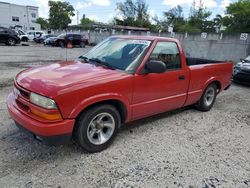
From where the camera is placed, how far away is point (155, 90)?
420 centimetres

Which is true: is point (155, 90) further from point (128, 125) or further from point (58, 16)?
point (58, 16)

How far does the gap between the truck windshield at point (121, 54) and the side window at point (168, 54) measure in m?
0.22

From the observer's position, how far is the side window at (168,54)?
4289 millimetres

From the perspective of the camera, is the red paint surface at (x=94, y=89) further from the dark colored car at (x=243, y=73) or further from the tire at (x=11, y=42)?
the tire at (x=11, y=42)

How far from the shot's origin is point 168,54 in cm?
455

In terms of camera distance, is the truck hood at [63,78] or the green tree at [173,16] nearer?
the truck hood at [63,78]

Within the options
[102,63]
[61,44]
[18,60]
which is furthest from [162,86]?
[61,44]

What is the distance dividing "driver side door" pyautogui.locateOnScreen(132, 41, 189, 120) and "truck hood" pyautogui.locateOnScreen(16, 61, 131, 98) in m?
0.45

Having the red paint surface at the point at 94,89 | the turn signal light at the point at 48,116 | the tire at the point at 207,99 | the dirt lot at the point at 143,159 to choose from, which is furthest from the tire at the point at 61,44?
the turn signal light at the point at 48,116

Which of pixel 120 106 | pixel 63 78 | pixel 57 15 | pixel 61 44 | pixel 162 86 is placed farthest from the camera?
pixel 57 15

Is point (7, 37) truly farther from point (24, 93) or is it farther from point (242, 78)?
point (24, 93)

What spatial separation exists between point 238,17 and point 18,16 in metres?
57.5

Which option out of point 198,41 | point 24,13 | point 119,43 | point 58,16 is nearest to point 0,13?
point 24,13

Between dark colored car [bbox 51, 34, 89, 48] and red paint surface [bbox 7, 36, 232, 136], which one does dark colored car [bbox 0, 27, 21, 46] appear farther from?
red paint surface [bbox 7, 36, 232, 136]
